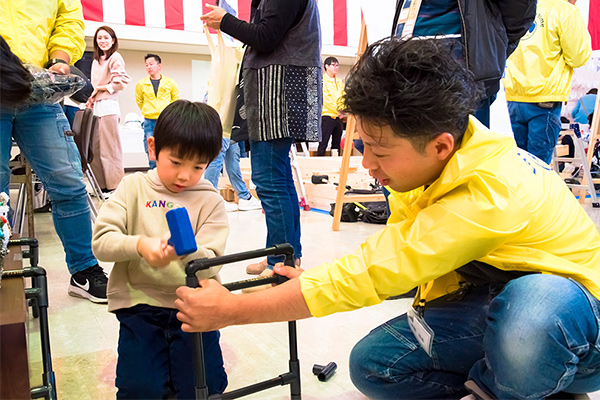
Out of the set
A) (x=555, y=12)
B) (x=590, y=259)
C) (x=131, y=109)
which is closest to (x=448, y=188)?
(x=590, y=259)

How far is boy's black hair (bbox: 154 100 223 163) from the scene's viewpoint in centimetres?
128

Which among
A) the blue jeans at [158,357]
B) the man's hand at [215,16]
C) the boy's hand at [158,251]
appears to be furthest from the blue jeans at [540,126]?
the boy's hand at [158,251]

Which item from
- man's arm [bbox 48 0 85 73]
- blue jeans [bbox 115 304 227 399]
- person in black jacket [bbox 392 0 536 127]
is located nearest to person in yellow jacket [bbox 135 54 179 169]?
man's arm [bbox 48 0 85 73]

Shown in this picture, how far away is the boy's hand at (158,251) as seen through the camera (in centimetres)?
103

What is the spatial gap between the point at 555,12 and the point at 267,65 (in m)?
1.96

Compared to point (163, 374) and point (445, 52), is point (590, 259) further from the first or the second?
point (163, 374)

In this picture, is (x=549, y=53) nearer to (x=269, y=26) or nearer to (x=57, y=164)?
(x=269, y=26)

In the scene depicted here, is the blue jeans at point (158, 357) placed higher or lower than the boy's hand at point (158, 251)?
lower

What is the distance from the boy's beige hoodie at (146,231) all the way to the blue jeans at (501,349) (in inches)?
17.9

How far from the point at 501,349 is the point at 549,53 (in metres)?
2.72

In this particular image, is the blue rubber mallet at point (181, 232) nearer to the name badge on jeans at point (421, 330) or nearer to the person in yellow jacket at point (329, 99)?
the name badge on jeans at point (421, 330)

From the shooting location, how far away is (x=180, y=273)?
128 cm

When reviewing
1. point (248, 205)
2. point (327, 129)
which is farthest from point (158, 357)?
point (327, 129)

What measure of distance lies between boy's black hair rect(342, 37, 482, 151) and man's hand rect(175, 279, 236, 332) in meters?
0.42
